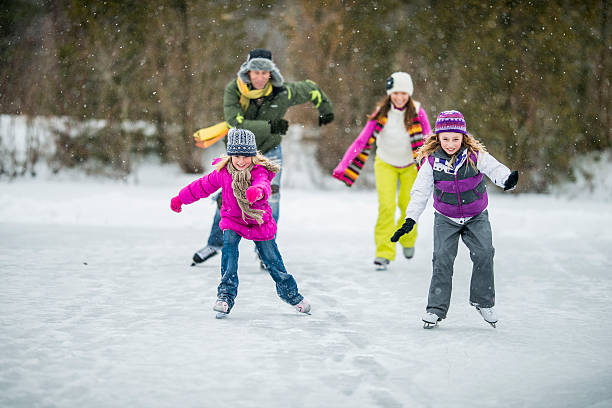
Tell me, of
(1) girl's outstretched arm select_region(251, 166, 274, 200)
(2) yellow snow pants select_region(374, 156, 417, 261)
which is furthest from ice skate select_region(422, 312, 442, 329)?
(2) yellow snow pants select_region(374, 156, 417, 261)

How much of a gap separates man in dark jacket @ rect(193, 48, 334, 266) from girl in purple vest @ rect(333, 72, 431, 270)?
0.44 meters

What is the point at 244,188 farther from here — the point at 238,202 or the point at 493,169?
the point at 493,169

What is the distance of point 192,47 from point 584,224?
595 cm

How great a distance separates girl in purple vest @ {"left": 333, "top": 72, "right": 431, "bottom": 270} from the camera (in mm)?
6816

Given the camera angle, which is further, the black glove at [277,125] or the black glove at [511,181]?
the black glove at [277,125]

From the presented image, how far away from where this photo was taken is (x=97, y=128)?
37.1ft

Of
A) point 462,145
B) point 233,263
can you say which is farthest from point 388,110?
point 233,263

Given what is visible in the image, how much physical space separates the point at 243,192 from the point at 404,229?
99cm

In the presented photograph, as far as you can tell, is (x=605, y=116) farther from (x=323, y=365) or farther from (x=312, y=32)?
(x=323, y=365)

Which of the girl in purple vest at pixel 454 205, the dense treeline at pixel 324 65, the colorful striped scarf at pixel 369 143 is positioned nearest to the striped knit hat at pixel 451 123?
the girl in purple vest at pixel 454 205

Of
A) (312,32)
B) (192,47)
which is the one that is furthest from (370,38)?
(192,47)

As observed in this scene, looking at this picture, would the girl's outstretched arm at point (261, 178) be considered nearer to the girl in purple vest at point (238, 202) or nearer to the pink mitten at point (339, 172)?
the girl in purple vest at point (238, 202)

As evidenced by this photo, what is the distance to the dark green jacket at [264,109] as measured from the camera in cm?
645

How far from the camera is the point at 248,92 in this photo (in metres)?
6.46
